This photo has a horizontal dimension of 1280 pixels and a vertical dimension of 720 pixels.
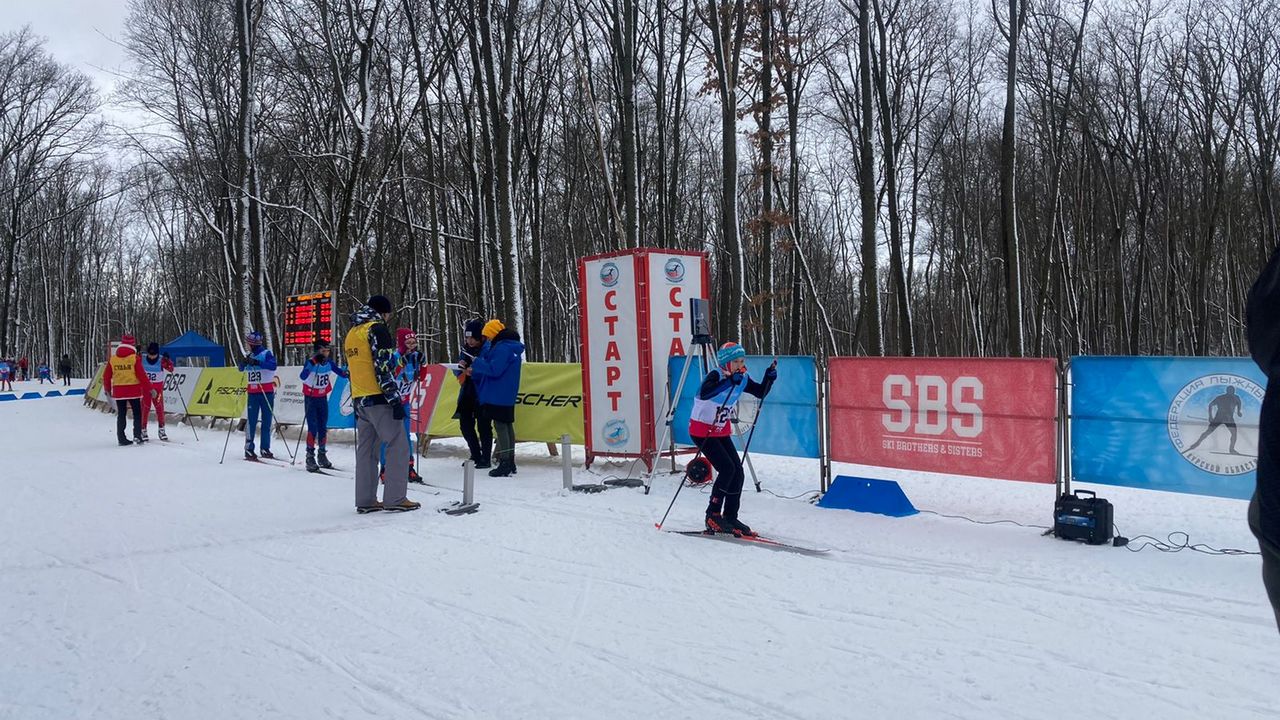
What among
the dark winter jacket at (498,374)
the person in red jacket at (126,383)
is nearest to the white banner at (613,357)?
the dark winter jacket at (498,374)

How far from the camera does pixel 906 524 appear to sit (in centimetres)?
806

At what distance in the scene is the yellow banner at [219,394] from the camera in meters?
19.6

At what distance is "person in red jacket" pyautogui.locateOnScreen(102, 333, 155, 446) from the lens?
16.1 m

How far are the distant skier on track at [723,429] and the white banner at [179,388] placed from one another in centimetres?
1849

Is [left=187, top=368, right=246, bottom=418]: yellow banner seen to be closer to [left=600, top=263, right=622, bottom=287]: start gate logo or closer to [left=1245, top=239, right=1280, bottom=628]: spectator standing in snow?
[left=600, top=263, right=622, bottom=287]: start gate logo

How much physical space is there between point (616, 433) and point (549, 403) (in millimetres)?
1671

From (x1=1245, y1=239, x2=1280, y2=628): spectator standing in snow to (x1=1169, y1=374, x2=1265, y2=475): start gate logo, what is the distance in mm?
6143

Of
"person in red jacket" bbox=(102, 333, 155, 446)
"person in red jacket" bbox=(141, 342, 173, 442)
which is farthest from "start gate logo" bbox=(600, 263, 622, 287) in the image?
"person in red jacket" bbox=(141, 342, 173, 442)

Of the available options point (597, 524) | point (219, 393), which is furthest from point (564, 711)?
point (219, 393)

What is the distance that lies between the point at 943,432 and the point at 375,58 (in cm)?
2045

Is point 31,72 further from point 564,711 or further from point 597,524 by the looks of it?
point 564,711

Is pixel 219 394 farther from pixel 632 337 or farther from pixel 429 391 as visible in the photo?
pixel 632 337

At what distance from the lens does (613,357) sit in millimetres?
11922

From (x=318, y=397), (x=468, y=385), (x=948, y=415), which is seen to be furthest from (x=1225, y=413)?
(x=318, y=397)
